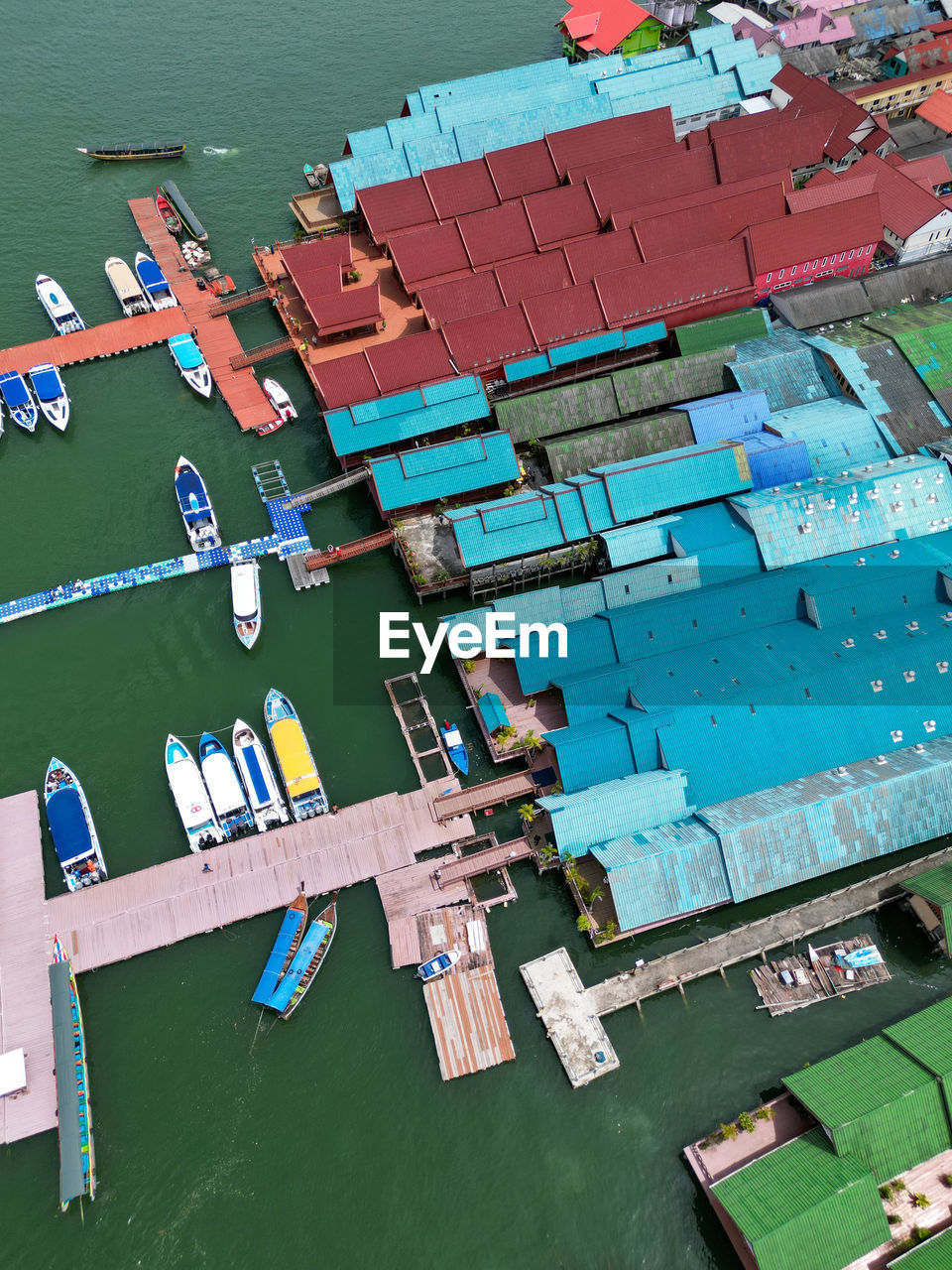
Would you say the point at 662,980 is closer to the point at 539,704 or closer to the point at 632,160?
the point at 539,704

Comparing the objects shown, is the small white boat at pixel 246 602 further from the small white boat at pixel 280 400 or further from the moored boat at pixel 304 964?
the moored boat at pixel 304 964

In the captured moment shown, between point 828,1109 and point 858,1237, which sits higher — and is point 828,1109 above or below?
above

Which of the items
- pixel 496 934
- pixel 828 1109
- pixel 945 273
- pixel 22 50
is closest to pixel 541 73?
pixel 945 273

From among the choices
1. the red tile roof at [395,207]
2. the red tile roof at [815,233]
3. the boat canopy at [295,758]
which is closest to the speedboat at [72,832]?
the boat canopy at [295,758]

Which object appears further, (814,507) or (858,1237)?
(814,507)

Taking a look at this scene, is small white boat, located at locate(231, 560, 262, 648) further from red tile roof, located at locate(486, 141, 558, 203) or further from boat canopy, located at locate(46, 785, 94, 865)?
red tile roof, located at locate(486, 141, 558, 203)

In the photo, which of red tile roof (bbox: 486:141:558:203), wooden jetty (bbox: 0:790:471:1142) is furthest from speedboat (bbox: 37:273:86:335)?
wooden jetty (bbox: 0:790:471:1142)
